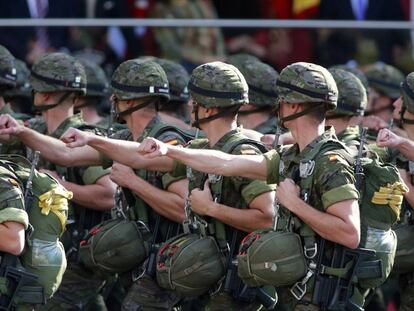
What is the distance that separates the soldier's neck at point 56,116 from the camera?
12008 millimetres

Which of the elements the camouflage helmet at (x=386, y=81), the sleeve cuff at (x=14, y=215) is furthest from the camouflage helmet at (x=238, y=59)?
the sleeve cuff at (x=14, y=215)

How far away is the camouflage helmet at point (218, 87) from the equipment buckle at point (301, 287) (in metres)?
1.38

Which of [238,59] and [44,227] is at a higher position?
[44,227]

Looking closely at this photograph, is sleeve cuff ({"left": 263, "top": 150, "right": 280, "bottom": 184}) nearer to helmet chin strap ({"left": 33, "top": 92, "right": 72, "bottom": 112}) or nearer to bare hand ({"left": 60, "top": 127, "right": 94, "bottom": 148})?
bare hand ({"left": 60, "top": 127, "right": 94, "bottom": 148})

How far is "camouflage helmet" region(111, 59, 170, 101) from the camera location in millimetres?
11273

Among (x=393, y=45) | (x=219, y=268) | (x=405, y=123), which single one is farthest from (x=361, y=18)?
(x=219, y=268)

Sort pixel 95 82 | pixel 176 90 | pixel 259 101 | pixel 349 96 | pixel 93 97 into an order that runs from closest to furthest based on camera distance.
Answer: pixel 349 96 < pixel 259 101 < pixel 176 90 < pixel 93 97 < pixel 95 82

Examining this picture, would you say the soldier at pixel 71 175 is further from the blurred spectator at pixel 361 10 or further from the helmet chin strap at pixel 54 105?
the blurred spectator at pixel 361 10

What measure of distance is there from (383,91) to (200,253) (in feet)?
14.4

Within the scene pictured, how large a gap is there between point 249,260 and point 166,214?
142 cm

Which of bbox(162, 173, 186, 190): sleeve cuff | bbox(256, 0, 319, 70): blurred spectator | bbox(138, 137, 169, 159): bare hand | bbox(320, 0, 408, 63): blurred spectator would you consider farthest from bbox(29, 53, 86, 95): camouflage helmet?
bbox(320, 0, 408, 63): blurred spectator

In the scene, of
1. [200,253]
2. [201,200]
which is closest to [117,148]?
[201,200]

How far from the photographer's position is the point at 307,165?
381 inches

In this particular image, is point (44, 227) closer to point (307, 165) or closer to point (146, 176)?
point (146, 176)
